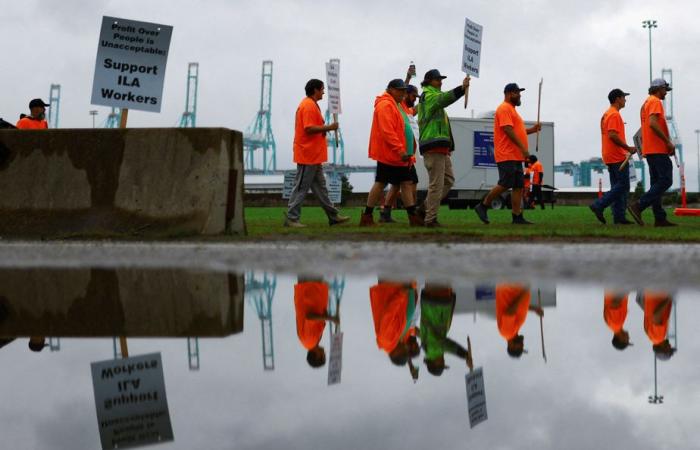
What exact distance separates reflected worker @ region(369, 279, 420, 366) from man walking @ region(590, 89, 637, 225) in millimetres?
8936

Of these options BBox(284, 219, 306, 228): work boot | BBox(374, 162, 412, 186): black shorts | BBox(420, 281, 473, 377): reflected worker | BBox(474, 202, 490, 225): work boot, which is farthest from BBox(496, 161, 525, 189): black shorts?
BBox(420, 281, 473, 377): reflected worker

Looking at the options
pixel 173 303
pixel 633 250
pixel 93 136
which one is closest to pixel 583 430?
pixel 173 303

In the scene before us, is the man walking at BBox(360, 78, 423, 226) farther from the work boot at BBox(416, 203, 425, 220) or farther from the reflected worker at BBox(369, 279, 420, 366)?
the reflected worker at BBox(369, 279, 420, 366)

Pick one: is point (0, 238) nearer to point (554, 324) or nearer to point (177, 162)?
point (177, 162)

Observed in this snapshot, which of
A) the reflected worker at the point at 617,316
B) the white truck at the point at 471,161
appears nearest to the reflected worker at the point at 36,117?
the reflected worker at the point at 617,316

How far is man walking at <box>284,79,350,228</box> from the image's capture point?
485 inches

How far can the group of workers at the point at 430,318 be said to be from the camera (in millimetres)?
3139

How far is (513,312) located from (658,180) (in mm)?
9106

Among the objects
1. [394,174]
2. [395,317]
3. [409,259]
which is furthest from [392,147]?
[395,317]

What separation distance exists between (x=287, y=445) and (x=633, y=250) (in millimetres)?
5917

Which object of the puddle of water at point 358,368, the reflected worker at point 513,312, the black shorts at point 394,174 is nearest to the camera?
the puddle of water at point 358,368

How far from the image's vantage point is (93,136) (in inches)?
392

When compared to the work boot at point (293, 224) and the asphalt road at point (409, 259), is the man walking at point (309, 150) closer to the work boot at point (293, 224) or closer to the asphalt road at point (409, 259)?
the work boot at point (293, 224)

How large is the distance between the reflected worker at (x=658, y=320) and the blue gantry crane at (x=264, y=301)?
1178 millimetres
